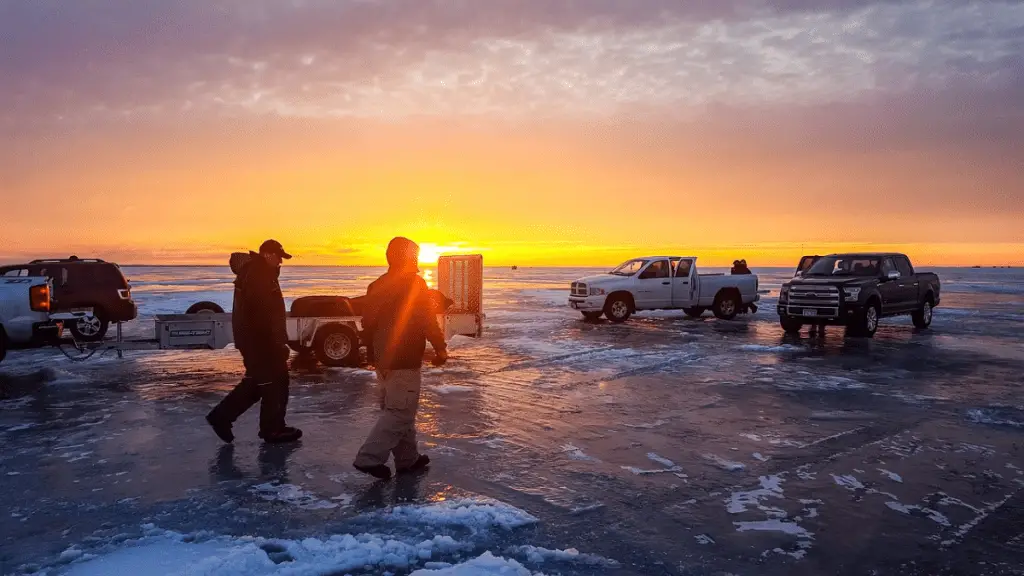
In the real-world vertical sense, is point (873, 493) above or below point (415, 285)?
below

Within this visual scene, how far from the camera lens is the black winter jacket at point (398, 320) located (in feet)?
17.6

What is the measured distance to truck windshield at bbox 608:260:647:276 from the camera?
72.5 ft

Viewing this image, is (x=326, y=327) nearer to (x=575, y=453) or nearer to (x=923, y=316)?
(x=575, y=453)

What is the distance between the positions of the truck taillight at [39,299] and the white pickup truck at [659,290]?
569 inches

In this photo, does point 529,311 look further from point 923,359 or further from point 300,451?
point 300,451

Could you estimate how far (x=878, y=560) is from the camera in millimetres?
4180

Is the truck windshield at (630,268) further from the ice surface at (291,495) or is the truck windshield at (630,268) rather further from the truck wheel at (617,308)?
the ice surface at (291,495)

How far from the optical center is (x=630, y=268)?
73.9 ft

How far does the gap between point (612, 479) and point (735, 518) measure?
3.83 ft

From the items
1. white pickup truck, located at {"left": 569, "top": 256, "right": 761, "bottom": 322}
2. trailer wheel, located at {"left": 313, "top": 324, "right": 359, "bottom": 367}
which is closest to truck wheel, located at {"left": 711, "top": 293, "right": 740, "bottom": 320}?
white pickup truck, located at {"left": 569, "top": 256, "right": 761, "bottom": 322}

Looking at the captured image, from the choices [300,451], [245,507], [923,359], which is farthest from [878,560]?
[923,359]

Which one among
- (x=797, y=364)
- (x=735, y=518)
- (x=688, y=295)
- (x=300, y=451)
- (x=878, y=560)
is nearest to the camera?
(x=878, y=560)

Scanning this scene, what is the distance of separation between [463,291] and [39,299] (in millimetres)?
7319

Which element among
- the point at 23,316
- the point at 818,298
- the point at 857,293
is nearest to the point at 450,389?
the point at 23,316
